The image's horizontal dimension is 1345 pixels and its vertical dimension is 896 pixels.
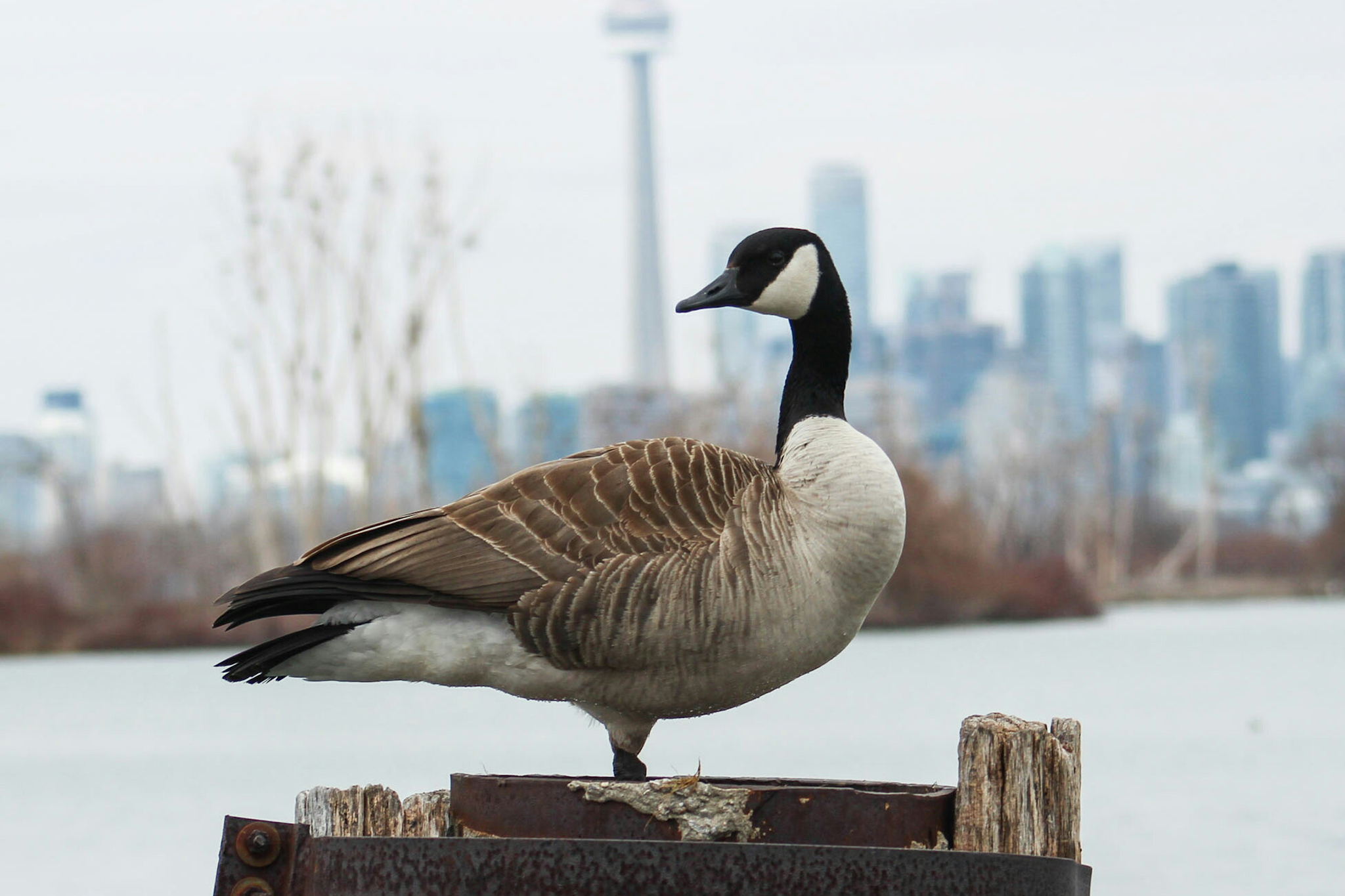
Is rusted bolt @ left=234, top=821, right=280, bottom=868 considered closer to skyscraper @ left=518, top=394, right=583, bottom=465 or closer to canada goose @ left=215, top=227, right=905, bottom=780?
canada goose @ left=215, top=227, right=905, bottom=780

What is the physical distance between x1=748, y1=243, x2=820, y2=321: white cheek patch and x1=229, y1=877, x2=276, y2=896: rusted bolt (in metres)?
2.47

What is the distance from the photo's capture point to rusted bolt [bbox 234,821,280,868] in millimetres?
3150

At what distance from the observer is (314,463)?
128 ft

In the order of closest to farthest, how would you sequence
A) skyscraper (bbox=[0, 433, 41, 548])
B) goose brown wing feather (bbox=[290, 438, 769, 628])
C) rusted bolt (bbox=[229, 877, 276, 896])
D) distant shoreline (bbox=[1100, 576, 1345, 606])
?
rusted bolt (bbox=[229, 877, 276, 896]) < goose brown wing feather (bbox=[290, 438, 769, 628]) < skyscraper (bbox=[0, 433, 41, 548]) < distant shoreline (bbox=[1100, 576, 1345, 606])

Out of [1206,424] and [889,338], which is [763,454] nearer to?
[1206,424]

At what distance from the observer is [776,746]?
22578 mm

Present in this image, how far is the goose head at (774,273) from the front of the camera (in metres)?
5.07

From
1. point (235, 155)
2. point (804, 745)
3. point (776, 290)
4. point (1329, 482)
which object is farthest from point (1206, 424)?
point (776, 290)

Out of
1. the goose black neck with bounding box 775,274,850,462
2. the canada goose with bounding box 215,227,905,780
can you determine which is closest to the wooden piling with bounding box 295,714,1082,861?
the canada goose with bounding box 215,227,905,780

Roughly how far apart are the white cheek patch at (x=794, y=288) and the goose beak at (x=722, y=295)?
0.05m

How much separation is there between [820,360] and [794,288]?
23 cm

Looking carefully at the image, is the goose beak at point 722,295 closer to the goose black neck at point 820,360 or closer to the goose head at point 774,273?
the goose head at point 774,273

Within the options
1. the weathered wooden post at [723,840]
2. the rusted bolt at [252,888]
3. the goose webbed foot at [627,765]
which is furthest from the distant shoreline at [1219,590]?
the rusted bolt at [252,888]

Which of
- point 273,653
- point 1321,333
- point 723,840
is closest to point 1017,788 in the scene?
point 723,840
